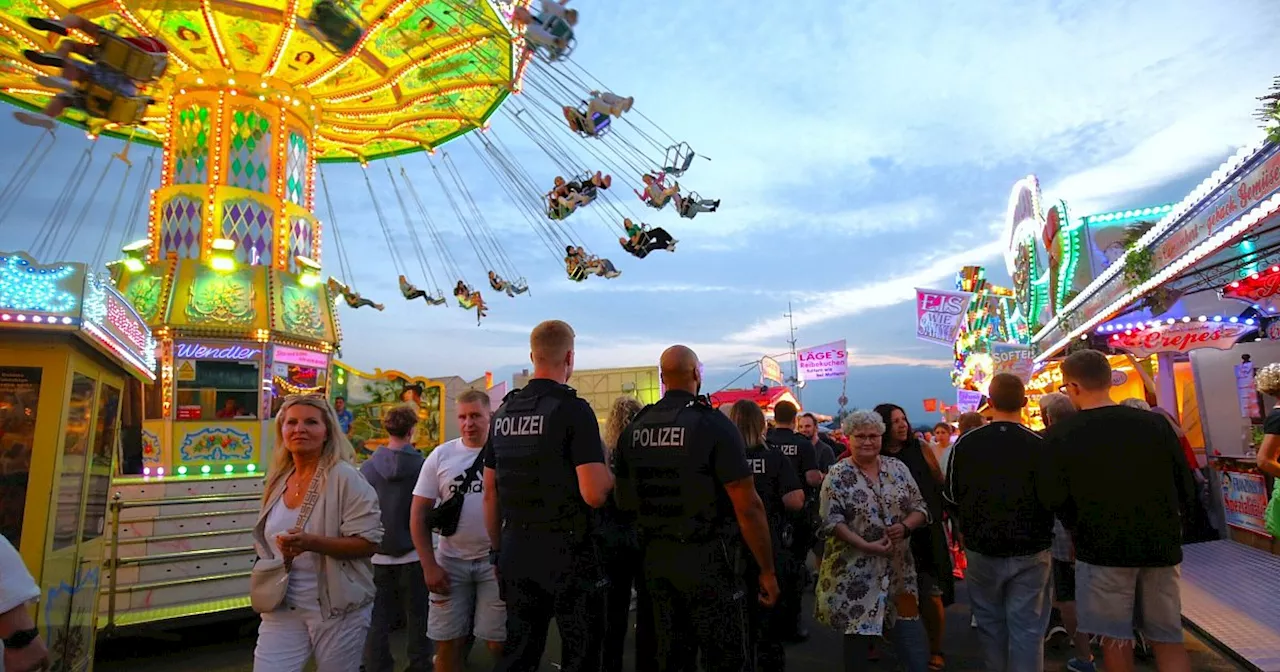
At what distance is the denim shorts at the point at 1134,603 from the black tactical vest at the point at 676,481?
196 cm

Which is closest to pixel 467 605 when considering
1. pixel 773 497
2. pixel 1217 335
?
pixel 773 497

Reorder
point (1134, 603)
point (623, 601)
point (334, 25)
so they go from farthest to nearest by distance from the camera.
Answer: point (334, 25) → point (623, 601) → point (1134, 603)

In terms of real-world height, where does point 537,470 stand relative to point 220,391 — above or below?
below

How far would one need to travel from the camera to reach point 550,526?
3.44m

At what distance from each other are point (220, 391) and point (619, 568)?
1085 centimetres

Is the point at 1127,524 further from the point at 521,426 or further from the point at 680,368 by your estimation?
the point at 521,426

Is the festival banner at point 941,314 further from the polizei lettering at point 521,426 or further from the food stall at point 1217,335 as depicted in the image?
the polizei lettering at point 521,426

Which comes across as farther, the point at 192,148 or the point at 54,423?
the point at 192,148

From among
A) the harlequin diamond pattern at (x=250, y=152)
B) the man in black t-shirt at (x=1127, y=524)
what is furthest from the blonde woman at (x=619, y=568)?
the harlequin diamond pattern at (x=250, y=152)

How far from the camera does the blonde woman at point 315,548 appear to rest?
123 inches

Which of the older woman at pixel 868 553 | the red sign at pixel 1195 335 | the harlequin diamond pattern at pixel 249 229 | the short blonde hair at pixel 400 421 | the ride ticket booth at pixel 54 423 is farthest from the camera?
the harlequin diamond pattern at pixel 249 229

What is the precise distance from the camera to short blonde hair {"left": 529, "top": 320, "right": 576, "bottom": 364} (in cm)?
371

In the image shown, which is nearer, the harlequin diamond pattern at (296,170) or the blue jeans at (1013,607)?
the blue jeans at (1013,607)

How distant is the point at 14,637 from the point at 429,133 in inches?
652
